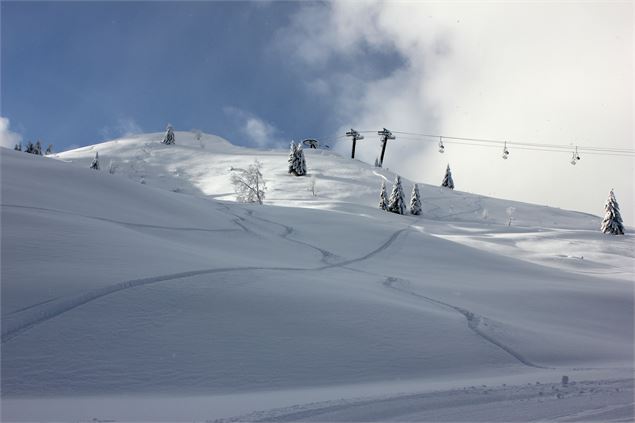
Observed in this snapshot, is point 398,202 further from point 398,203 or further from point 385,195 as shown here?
point 385,195

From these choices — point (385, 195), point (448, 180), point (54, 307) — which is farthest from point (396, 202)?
point (54, 307)

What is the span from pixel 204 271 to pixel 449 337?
503 centimetres

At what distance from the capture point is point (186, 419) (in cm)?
412

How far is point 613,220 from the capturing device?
131ft

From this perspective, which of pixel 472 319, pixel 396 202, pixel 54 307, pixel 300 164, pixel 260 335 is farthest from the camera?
pixel 300 164

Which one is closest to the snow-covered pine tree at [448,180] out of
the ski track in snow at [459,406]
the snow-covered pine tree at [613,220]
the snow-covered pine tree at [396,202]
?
the snow-covered pine tree at [396,202]

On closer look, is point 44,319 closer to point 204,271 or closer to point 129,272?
point 129,272

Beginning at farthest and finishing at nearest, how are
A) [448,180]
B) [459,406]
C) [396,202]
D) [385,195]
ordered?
[448,180] → [385,195] → [396,202] → [459,406]

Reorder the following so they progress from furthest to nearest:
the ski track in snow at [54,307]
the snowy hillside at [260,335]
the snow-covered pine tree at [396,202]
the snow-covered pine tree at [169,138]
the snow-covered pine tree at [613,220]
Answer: the snow-covered pine tree at [169,138] < the snow-covered pine tree at [396,202] < the snow-covered pine tree at [613,220] < the ski track in snow at [54,307] < the snowy hillside at [260,335]

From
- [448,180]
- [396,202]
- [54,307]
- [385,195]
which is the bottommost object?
[54,307]

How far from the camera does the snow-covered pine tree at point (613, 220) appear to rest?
39531 mm

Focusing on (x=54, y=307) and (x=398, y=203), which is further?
(x=398, y=203)

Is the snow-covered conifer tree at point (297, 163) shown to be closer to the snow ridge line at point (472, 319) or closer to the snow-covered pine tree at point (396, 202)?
the snow-covered pine tree at point (396, 202)

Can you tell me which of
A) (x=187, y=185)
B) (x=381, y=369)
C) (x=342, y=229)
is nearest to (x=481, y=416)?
(x=381, y=369)
